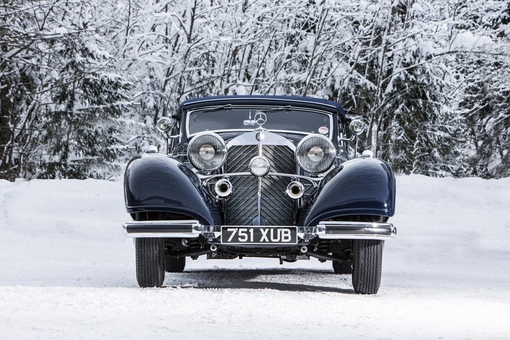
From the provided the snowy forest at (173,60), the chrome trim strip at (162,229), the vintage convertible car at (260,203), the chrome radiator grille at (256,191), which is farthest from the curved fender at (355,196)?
the snowy forest at (173,60)

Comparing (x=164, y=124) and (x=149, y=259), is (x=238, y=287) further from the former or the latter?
(x=164, y=124)

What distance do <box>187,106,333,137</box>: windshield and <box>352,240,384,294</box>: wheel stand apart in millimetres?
1765

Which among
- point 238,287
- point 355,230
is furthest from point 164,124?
point 355,230

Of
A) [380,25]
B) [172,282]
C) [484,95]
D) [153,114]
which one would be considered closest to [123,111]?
[153,114]

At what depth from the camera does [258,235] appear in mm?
7254

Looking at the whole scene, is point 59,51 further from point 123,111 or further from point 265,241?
point 265,241

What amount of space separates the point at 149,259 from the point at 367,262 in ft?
5.77

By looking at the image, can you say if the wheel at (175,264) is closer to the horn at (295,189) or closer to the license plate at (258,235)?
the horn at (295,189)

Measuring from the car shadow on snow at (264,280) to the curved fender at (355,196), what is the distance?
2.69 ft

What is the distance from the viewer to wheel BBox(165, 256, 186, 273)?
31.8ft

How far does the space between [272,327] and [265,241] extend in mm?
1905

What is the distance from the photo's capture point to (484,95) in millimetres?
31266

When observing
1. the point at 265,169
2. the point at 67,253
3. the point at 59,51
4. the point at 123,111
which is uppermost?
the point at 59,51

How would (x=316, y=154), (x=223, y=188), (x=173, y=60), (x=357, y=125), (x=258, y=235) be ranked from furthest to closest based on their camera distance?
(x=173, y=60) < (x=357, y=125) < (x=316, y=154) < (x=223, y=188) < (x=258, y=235)
